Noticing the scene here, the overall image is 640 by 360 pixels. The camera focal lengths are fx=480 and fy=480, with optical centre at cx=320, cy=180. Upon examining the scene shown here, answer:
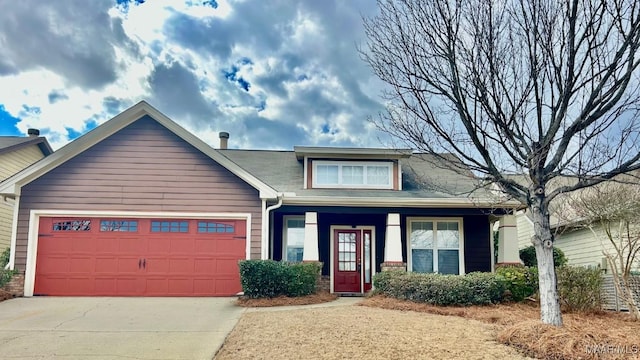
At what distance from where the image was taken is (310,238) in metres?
13.1

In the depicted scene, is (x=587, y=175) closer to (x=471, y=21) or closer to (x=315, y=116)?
(x=471, y=21)

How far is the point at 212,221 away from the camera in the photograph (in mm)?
12523

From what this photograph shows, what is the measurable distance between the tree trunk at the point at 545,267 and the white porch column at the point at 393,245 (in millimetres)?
5575

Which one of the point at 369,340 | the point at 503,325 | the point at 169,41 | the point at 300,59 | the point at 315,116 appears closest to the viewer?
the point at 369,340

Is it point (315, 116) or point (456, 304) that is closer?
point (456, 304)

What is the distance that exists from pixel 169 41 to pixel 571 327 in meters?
12.3

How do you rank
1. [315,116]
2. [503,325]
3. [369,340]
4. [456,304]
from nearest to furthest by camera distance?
1. [369,340]
2. [503,325]
3. [456,304]
4. [315,116]

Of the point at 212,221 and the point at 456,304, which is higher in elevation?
the point at 212,221

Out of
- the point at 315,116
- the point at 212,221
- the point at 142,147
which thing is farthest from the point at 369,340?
the point at 315,116

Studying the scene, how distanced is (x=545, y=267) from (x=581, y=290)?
3.32 meters

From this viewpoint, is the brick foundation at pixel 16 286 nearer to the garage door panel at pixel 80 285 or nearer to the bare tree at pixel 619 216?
the garage door panel at pixel 80 285

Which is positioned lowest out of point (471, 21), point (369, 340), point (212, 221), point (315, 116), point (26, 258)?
point (369, 340)

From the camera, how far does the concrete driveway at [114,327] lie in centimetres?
675

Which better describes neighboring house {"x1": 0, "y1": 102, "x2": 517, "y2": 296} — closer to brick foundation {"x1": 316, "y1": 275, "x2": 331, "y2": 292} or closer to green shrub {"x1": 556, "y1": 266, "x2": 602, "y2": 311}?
brick foundation {"x1": 316, "y1": 275, "x2": 331, "y2": 292}
